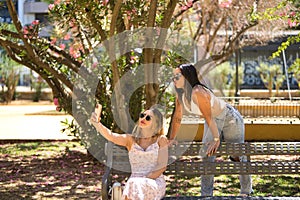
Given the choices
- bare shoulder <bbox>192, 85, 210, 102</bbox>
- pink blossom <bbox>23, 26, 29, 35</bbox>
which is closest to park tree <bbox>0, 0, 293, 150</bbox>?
pink blossom <bbox>23, 26, 29, 35</bbox>

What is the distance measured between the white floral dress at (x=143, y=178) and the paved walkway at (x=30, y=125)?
7266 millimetres

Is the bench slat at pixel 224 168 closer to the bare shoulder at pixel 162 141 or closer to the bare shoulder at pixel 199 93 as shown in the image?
the bare shoulder at pixel 162 141

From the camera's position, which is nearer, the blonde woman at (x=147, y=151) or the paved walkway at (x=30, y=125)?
the blonde woman at (x=147, y=151)

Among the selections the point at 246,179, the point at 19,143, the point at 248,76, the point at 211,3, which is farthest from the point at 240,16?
the point at 248,76

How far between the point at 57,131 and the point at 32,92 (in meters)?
12.7

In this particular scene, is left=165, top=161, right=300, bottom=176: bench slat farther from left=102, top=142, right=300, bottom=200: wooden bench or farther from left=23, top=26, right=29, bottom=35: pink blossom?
left=23, top=26, right=29, bottom=35: pink blossom

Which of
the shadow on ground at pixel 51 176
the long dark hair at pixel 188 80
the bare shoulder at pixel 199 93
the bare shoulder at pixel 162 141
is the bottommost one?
the shadow on ground at pixel 51 176

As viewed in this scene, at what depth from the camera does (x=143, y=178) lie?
4.34 metres

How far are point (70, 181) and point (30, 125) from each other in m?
7.90

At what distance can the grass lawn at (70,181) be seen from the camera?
21.0 feet

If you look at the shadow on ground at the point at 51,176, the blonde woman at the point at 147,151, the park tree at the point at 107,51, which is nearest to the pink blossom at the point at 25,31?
the park tree at the point at 107,51

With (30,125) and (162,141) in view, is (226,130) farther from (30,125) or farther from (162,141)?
(30,125)

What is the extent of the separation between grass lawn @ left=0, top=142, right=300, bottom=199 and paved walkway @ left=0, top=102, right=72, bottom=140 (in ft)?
8.84

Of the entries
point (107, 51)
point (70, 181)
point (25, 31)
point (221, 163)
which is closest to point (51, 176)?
point (70, 181)
